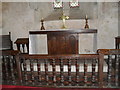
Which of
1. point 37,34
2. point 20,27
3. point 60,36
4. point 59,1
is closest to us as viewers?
point 60,36

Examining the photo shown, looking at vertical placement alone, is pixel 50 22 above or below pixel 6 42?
above

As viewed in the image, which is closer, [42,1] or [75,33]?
[75,33]

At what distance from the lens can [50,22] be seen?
5633 mm

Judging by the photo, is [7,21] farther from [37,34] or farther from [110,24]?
[110,24]

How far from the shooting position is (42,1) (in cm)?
562

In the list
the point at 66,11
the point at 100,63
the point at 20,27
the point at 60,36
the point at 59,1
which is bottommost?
the point at 100,63

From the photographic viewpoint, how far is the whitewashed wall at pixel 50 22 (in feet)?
17.9

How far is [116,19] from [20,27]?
3.74m

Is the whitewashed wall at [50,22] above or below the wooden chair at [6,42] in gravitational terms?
above

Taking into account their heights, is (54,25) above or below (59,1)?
below

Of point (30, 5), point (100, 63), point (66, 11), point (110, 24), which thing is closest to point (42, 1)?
point (30, 5)

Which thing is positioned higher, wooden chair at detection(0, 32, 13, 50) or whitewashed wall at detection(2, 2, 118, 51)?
whitewashed wall at detection(2, 2, 118, 51)

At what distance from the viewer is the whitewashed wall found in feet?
17.9

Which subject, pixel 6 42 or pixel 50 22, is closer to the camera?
pixel 6 42
